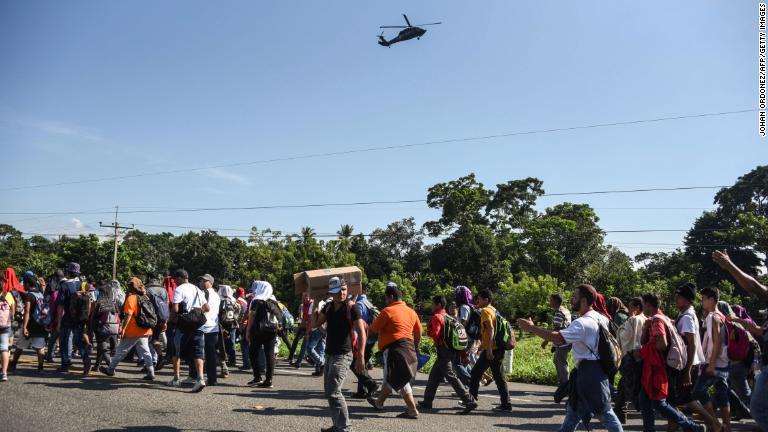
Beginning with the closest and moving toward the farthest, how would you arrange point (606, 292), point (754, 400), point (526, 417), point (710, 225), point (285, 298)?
point (754, 400) → point (526, 417) → point (606, 292) → point (285, 298) → point (710, 225)

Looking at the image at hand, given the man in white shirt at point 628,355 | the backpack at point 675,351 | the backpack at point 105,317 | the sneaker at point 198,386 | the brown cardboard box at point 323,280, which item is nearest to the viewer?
the backpack at point 675,351

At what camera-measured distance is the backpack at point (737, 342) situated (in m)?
7.78

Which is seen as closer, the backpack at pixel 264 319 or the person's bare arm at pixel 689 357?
the person's bare arm at pixel 689 357

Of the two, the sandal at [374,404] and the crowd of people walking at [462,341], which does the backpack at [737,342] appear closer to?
the crowd of people walking at [462,341]

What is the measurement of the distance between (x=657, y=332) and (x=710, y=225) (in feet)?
232

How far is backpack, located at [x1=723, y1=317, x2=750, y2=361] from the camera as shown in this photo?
25.5ft

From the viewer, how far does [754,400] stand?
16.3ft

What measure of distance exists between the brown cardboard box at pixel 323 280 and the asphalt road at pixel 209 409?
5.99 ft

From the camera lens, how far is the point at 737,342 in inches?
308

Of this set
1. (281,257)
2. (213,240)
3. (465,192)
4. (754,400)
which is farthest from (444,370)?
(213,240)

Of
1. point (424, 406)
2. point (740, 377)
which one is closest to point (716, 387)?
point (740, 377)

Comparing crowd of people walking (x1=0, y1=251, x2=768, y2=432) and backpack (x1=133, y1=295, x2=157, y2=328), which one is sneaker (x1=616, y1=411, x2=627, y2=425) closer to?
crowd of people walking (x1=0, y1=251, x2=768, y2=432)

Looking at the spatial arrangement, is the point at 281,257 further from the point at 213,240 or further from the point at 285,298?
the point at 213,240

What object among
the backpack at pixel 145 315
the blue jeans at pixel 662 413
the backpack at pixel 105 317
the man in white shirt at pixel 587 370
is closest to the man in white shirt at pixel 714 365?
the blue jeans at pixel 662 413
